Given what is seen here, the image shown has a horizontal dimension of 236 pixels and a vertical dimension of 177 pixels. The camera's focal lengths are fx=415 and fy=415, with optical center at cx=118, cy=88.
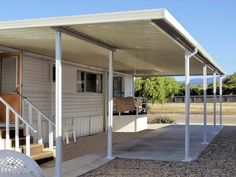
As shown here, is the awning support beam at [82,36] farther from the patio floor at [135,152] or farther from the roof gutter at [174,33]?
the patio floor at [135,152]

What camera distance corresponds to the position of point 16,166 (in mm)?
3258

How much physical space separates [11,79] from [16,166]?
7726mm

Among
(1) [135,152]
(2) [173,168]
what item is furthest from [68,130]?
(2) [173,168]

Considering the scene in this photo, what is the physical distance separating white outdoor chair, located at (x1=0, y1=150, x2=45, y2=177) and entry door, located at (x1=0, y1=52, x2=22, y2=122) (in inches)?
280

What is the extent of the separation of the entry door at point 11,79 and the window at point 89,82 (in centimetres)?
414

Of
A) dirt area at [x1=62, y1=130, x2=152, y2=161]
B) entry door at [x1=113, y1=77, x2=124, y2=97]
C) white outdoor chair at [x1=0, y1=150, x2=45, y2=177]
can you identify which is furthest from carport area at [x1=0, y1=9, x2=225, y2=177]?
entry door at [x1=113, y1=77, x2=124, y2=97]

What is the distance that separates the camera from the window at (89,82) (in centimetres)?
1477

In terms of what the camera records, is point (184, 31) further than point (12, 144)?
No

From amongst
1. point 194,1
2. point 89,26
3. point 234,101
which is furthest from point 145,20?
point 234,101

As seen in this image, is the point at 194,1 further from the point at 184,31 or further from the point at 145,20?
the point at 145,20

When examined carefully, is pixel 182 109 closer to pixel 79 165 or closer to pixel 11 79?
pixel 11 79

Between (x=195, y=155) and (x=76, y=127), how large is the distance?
5.33m

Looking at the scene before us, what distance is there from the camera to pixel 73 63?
13781mm

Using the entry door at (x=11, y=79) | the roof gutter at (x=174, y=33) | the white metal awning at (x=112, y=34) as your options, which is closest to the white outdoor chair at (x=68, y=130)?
the entry door at (x=11, y=79)
